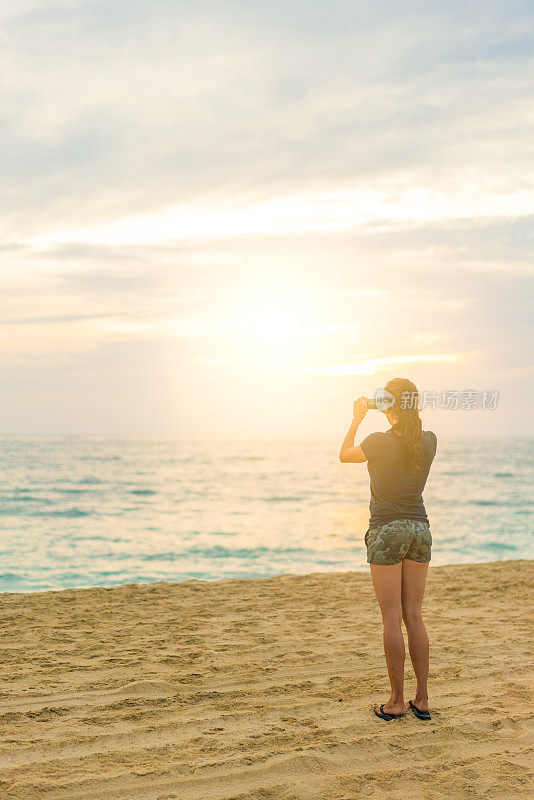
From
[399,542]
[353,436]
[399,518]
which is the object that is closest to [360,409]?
[353,436]

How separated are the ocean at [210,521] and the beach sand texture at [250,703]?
718 cm

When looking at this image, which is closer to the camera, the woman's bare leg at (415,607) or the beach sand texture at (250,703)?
the beach sand texture at (250,703)

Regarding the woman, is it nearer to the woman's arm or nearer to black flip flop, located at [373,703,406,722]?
the woman's arm

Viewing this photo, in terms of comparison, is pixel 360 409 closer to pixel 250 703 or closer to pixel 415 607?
pixel 415 607

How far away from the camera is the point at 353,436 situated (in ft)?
14.4

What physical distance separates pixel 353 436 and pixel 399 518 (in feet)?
2.03

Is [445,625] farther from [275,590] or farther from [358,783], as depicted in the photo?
[358,783]

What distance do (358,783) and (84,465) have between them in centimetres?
4653

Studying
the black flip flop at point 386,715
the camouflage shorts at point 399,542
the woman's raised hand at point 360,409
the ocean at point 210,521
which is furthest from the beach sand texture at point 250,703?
the ocean at point 210,521

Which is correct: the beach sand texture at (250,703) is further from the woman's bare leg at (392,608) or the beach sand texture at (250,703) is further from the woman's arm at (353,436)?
the woman's arm at (353,436)

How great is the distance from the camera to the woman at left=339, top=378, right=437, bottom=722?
4109 mm

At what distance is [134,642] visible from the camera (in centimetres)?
634

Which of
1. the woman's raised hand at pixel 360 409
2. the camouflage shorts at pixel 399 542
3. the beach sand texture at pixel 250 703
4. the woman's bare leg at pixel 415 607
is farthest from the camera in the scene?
the woman's raised hand at pixel 360 409

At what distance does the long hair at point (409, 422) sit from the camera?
163 inches
